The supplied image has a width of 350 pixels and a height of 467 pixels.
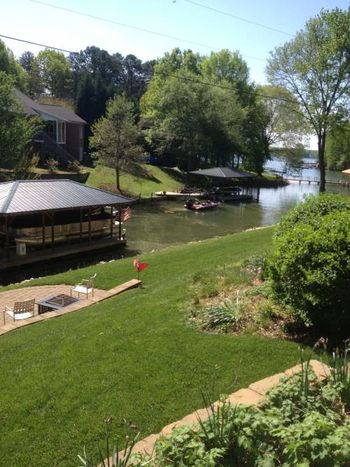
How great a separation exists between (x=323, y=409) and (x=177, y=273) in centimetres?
928

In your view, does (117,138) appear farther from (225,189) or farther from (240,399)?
(240,399)

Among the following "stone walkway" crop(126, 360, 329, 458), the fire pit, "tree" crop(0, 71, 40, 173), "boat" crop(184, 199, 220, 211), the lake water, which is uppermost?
"tree" crop(0, 71, 40, 173)

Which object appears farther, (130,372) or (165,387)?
(130,372)

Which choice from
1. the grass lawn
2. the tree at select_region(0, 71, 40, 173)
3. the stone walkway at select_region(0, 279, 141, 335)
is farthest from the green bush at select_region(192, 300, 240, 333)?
the tree at select_region(0, 71, 40, 173)

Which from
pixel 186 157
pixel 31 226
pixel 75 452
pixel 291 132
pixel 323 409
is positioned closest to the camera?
pixel 323 409

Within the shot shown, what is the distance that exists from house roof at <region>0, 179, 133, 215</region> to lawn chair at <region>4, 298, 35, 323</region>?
6537 mm

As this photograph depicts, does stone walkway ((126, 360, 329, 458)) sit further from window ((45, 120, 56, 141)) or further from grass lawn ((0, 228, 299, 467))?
window ((45, 120, 56, 141))

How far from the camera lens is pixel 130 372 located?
5762 mm

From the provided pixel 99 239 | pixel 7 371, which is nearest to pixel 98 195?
pixel 99 239

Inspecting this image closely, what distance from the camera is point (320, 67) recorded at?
35.8 metres

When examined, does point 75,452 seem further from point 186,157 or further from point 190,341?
point 186,157

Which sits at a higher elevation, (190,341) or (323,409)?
(323,409)

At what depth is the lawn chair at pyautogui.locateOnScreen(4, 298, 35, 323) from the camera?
10742 mm

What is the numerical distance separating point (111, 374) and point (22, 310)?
5.83 metres
